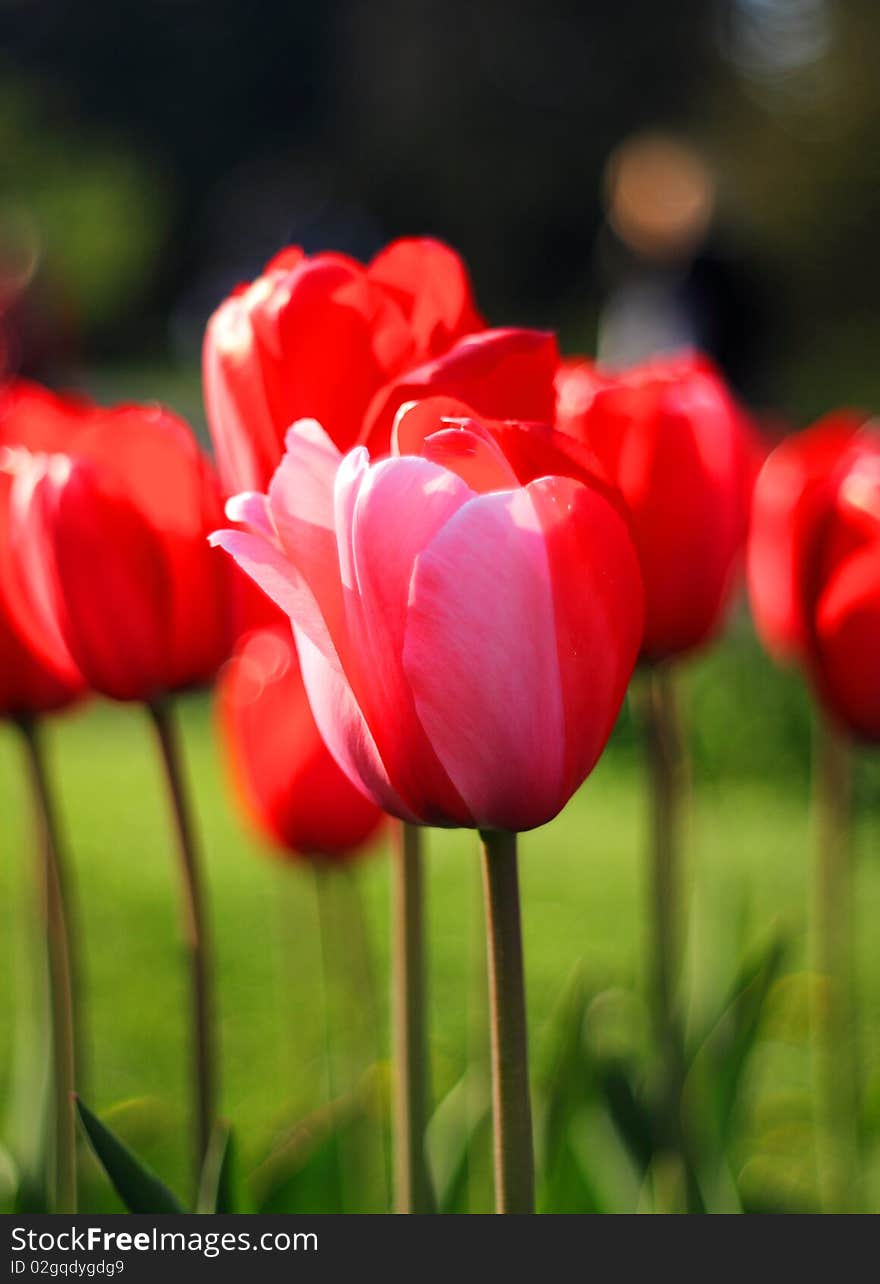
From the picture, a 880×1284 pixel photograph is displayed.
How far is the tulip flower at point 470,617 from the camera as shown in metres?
0.55

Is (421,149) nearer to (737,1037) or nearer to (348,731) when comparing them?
(737,1037)

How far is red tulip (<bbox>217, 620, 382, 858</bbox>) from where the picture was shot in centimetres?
117

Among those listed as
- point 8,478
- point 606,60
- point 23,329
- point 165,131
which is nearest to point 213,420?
point 8,478

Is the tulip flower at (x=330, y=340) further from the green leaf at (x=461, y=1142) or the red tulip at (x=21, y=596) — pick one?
the green leaf at (x=461, y=1142)

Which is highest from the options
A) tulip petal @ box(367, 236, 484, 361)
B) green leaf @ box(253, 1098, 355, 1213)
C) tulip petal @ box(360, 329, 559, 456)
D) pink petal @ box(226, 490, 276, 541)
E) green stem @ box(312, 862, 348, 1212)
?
tulip petal @ box(367, 236, 484, 361)

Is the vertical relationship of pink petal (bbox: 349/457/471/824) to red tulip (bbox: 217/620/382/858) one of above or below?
above

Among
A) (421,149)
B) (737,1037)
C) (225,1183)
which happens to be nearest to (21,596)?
(225,1183)

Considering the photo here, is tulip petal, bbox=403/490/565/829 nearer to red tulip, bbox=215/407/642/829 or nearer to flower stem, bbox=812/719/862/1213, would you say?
red tulip, bbox=215/407/642/829

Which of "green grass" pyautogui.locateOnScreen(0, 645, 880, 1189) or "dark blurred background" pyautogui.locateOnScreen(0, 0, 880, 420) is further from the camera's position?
"dark blurred background" pyautogui.locateOnScreen(0, 0, 880, 420)

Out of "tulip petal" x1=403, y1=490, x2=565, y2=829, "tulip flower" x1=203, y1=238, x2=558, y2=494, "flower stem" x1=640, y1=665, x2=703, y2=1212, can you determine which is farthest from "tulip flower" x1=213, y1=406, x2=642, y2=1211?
"flower stem" x1=640, y1=665, x2=703, y2=1212

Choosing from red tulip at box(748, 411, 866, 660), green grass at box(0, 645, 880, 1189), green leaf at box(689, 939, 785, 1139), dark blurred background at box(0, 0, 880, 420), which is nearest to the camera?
red tulip at box(748, 411, 866, 660)

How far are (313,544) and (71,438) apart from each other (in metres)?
0.31

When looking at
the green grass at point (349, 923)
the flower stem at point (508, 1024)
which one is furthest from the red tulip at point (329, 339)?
the green grass at point (349, 923)

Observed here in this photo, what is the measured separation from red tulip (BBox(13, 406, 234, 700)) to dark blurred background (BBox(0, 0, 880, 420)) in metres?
8.04
